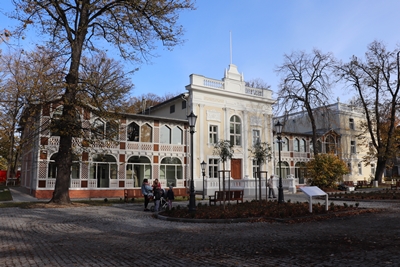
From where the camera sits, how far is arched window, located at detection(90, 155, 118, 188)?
26469 mm

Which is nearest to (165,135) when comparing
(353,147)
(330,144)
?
(330,144)

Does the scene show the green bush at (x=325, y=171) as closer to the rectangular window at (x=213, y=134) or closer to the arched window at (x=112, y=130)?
the rectangular window at (x=213, y=134)

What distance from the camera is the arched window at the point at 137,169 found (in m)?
28.0

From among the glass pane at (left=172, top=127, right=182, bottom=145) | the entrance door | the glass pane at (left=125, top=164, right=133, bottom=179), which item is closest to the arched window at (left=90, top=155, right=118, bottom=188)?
the glass pane at (left=125, top=164, right=133, bottom=179)

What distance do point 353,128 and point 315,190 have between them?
124ft

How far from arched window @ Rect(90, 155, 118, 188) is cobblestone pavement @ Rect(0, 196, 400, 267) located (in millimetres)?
13599

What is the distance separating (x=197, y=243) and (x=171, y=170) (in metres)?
21.9

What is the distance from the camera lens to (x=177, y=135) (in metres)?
30.6

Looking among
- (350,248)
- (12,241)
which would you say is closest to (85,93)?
(12,241)

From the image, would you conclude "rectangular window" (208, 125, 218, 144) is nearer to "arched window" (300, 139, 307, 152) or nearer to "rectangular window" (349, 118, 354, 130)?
"arched window" (300, 139, 307, 152)

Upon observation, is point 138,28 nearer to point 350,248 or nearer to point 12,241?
point 12,241

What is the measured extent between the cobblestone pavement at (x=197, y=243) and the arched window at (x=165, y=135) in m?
17.2

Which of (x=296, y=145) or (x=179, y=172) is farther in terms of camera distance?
(x=296, y=145)

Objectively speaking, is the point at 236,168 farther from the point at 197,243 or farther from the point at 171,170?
the point at 197,243
